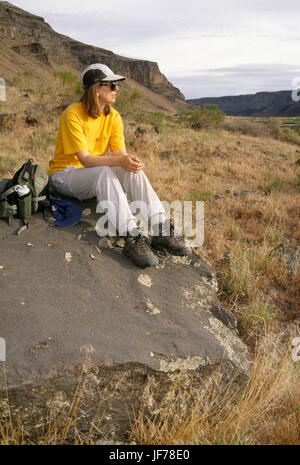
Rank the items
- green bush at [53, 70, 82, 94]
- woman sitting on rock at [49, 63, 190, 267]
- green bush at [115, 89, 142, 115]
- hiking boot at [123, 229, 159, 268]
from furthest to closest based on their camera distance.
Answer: green bush at [53, 70, 82, 94], green bush at [115, 89, 142, 115], woman sitting on rock at [49, 63, 190, 267], hiking boot at [123, 229, 159, 268]

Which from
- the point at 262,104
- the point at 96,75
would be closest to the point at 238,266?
the point at 96,75

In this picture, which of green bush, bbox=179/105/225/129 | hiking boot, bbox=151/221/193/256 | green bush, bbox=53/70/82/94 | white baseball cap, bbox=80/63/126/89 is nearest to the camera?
hiking boot, bbox=151/221/193/256

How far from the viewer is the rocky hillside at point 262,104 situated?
130125 mm

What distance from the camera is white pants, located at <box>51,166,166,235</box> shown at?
311 centimetres

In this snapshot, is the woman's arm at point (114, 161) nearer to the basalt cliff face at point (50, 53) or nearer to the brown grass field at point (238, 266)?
the brown grass field at point (238, 266)

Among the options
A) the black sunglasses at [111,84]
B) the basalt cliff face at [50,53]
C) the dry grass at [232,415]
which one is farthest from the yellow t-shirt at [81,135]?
the basalt cliff face at [50,53]

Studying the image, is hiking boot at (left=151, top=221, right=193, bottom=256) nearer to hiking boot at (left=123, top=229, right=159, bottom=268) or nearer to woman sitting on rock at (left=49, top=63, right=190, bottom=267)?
woman sitting on rock at (left=49, top=63, right=190, bottom=267)

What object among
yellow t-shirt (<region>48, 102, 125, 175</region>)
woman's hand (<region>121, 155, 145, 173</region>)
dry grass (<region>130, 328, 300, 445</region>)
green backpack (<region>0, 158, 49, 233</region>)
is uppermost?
yellow t-shirt (<region>48, 102, 125, 175</region>)

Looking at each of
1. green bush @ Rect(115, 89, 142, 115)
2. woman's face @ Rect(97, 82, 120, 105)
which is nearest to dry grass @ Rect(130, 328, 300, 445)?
woman's face @ Rect(97, 82, 120, 105)

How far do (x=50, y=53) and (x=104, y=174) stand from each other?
84086 millimetres

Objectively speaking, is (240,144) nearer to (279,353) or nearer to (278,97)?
(279,353)

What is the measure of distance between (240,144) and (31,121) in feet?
25.5

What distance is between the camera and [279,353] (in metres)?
3.05

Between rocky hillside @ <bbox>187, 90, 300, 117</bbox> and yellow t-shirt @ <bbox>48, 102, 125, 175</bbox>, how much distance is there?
5145 inches
